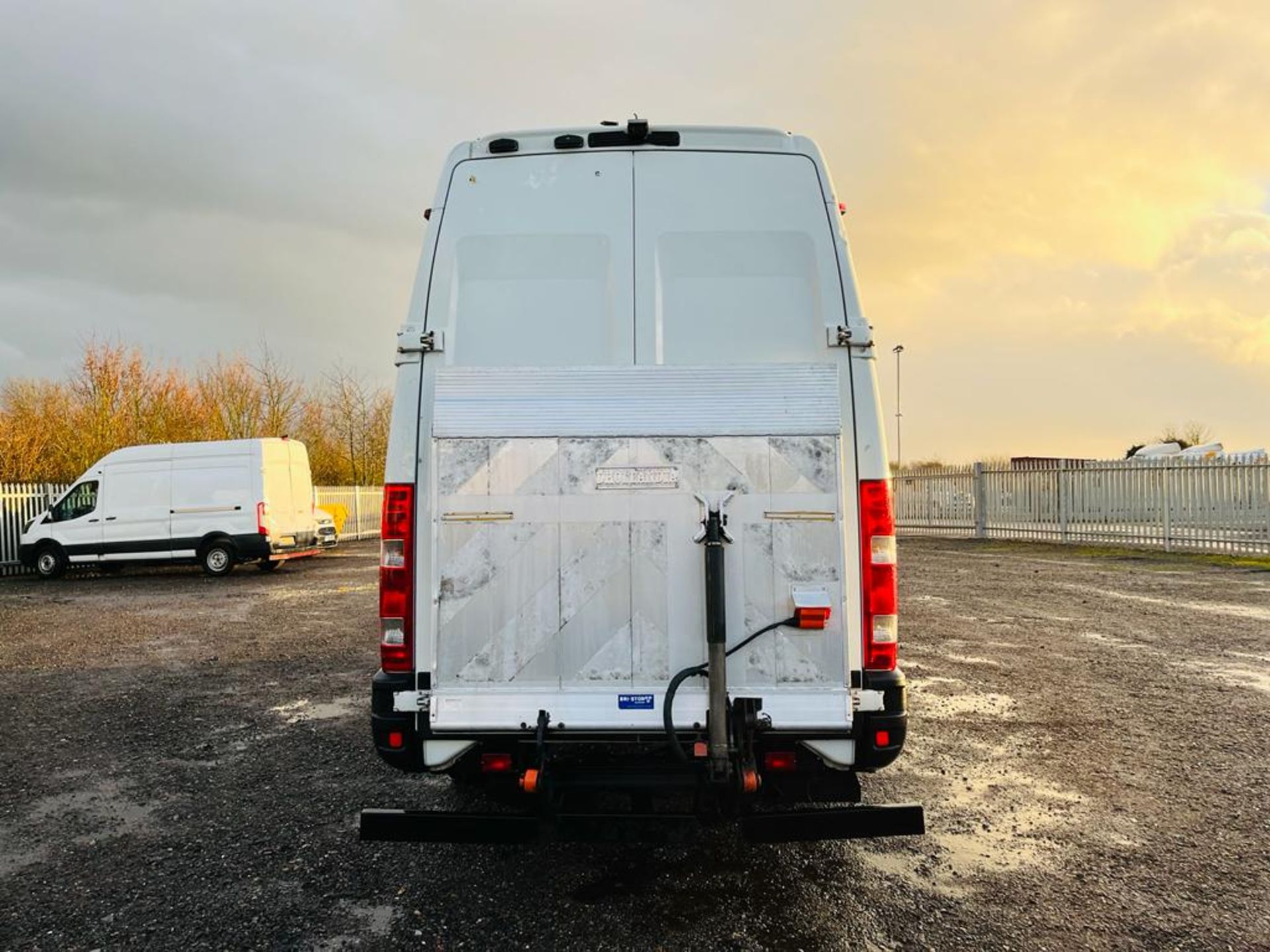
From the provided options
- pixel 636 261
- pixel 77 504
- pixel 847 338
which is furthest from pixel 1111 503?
pixel 77 504

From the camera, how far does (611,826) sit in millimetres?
2766

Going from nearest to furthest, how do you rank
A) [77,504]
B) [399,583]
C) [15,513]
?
1. [399,583]
2. [77,504]
3. [15,513]

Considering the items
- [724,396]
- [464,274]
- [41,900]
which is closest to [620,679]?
[724,396]

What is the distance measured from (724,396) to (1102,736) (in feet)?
13.1

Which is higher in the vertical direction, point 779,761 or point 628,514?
point 628,514

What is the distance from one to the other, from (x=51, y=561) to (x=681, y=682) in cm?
1837

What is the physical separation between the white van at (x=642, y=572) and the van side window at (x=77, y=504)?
55.0ft

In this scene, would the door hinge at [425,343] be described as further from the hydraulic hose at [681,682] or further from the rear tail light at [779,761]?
the rear tail light at [779,761]

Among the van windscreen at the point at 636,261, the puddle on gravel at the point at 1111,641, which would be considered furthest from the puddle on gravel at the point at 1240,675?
the van windscreen at the point at 636,261

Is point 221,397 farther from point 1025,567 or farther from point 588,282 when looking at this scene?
point 588,282

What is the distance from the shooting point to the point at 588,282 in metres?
3.17

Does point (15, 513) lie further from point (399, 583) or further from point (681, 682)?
point (681, 682)

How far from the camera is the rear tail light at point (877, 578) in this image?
2.95m

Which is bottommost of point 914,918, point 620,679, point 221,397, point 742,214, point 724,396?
point 914,918
